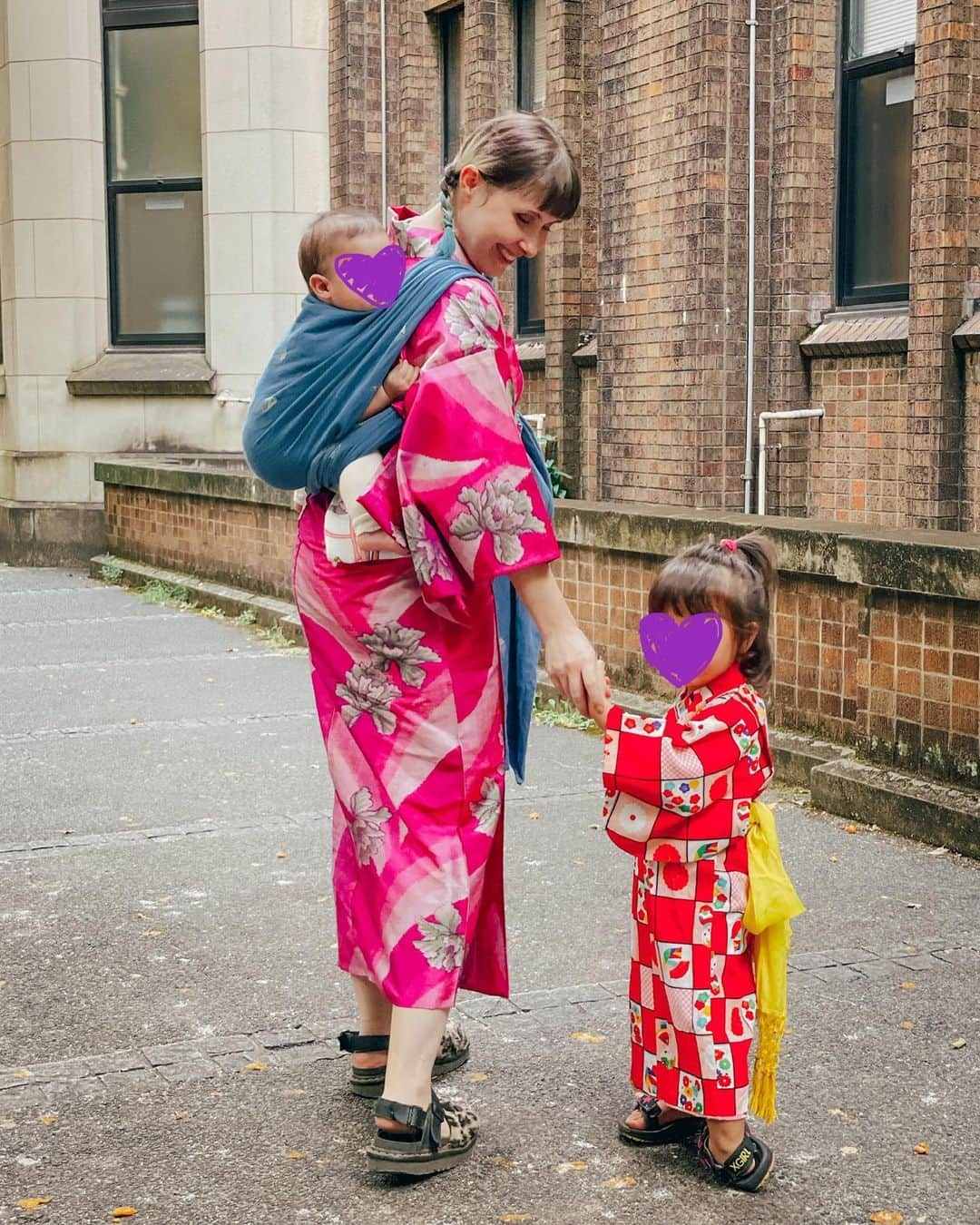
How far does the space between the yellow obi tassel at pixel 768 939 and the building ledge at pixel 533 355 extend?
1039cm

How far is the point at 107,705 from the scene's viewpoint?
344 inches

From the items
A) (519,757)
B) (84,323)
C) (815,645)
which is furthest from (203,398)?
(519,757)

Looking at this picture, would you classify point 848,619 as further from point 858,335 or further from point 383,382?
point 858,335

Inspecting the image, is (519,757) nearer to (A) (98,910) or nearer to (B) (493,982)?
(B) (493,982)

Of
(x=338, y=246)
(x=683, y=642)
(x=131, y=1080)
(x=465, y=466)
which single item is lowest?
(x=131, y=1080)

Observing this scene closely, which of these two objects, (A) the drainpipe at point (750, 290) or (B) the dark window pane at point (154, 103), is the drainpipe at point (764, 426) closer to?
(A) the drainpipe at point (750, 290)

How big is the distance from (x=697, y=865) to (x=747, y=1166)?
58 cm

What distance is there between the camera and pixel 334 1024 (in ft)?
13.9

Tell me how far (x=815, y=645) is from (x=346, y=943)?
3433 mm

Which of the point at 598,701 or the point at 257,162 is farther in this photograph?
the point at 257,162

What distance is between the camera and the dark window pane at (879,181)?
10.1 m

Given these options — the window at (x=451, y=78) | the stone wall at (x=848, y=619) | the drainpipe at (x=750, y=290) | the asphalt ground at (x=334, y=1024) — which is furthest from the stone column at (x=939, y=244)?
the window at (x=451, y=78)

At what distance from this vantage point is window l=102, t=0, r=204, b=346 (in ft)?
56.1

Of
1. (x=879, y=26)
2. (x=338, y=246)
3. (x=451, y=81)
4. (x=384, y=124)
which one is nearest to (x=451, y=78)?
(x=451, y=81)
